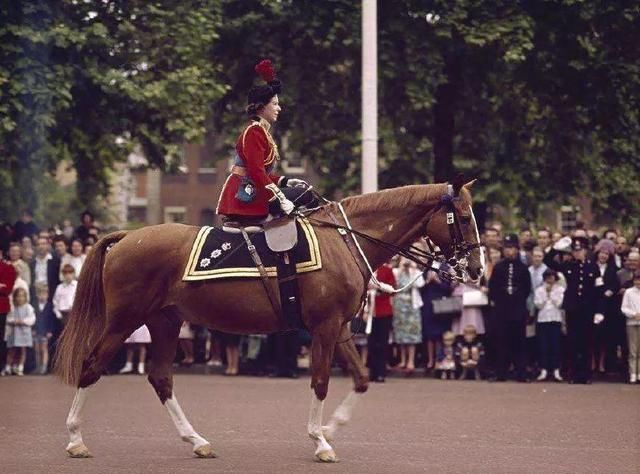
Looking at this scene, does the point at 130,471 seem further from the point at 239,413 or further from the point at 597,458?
the point at 239,413

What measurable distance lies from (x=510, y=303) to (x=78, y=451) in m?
11.8

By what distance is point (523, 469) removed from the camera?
12.0m

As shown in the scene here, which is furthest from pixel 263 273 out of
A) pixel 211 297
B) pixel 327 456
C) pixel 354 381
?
pixel 327 456

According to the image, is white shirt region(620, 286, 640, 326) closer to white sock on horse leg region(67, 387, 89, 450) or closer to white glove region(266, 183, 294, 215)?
white glove region(266, 183, 294, 215)

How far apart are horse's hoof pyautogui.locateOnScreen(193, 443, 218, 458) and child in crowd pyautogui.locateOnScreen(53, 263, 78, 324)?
12.0 meters

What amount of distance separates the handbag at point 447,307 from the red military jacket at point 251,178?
37.5 ft

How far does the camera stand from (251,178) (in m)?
13.0

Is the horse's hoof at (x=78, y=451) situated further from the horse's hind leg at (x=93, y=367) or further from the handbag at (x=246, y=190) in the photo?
the handbag at (x=246, y=190)

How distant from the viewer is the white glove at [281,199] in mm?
12742

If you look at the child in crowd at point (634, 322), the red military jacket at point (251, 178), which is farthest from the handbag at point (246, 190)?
the child in crowd at point (634, 322)

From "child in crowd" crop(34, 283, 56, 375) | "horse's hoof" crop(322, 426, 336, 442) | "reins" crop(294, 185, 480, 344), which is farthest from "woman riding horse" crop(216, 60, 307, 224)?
"child in crowd" crop(34, 283, 56, 375)

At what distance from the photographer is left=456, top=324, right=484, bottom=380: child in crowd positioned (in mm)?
23875

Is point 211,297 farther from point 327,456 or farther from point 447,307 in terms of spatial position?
point 447,307

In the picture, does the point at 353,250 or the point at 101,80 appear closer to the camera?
the point at 353,250
